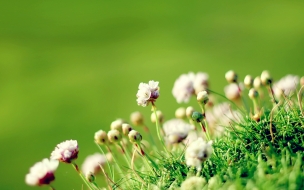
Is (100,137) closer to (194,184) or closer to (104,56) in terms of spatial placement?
(194,184)

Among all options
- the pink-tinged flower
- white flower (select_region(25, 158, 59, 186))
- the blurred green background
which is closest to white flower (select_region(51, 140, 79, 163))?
white flower (select_region(25, 158, 59, 186))

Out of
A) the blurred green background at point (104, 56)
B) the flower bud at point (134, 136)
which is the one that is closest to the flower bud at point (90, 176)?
the flower bud at point (134, 136)

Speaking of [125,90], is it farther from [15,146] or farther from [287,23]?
[287,23]

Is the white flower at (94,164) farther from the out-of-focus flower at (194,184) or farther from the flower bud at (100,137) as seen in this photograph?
the out-of-focus flower at (194,184)

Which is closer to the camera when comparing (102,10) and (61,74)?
(61,74)

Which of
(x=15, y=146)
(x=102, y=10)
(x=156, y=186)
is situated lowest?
(x=156, y=186)

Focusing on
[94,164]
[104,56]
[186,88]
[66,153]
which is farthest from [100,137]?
[104,56]

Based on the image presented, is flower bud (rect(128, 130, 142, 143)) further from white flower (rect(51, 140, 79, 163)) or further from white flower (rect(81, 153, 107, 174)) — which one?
white flower (rect(81, 153, 107, 174))

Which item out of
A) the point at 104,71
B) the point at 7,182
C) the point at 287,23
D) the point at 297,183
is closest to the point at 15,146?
the point at 7,182
